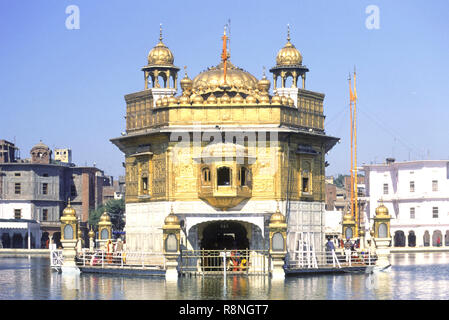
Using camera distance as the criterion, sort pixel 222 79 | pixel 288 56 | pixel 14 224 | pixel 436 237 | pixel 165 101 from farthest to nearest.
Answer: pixel 436 237 → pixel 14 224 → pixel 288 56 → pixel 222 79 → pixel 165 101

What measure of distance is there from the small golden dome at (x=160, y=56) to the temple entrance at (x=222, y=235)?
367 inches

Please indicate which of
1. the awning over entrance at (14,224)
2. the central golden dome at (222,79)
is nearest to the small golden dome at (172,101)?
the central golden dome at (222,79)

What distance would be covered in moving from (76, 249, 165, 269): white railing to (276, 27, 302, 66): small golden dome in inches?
496

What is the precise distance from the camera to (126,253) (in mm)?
42719

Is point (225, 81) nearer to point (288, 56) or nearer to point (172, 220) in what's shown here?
point (288, 56)

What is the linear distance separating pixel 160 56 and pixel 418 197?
4664 centimetres

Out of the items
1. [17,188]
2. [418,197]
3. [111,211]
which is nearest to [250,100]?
[418,197]

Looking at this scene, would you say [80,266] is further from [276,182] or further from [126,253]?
[276,182]

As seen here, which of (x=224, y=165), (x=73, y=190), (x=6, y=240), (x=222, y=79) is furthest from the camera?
(x=73, y=190)

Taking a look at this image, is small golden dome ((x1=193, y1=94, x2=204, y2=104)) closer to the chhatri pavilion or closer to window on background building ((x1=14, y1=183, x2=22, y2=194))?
the chhatri pavilion

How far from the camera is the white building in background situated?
3474 inches

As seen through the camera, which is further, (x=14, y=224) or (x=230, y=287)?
(x=14, y=224)

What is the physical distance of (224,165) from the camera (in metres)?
41.2
